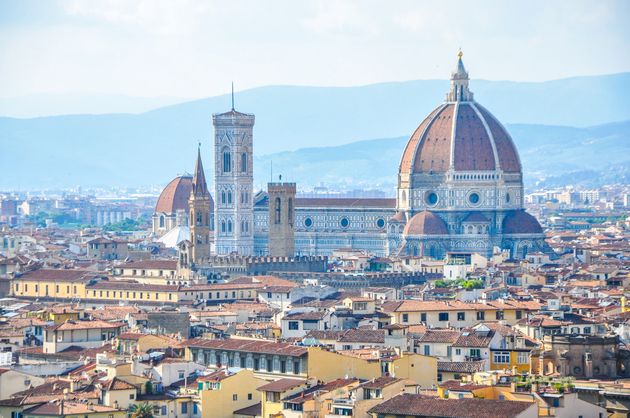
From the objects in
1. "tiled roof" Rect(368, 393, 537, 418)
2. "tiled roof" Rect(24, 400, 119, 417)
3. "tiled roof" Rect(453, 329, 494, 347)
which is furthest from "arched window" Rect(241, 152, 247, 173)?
"tiled roof" Rect(368, 393, 537, 418)

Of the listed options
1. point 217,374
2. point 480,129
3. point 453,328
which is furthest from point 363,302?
point 480,129

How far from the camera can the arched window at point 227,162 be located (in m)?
154

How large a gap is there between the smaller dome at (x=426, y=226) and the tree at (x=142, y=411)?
323ft

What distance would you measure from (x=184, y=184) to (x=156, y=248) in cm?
4127

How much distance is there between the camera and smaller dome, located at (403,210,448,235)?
145875 millimetres

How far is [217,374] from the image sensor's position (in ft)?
167

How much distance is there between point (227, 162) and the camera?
6083 inches

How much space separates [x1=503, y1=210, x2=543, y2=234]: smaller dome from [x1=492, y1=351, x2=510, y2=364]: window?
8978 cm

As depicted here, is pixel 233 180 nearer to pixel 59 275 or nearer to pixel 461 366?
pixel 59 275

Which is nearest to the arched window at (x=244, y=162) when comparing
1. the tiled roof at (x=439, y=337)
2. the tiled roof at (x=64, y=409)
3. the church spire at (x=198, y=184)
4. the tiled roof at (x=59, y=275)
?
the church spire at (x=198, y=184)

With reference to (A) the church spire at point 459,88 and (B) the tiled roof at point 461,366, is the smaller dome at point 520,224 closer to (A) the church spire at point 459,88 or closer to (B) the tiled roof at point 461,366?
(A) the church spire at point 459,88

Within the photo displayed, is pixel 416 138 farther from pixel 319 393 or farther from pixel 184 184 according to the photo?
pixel 319 393

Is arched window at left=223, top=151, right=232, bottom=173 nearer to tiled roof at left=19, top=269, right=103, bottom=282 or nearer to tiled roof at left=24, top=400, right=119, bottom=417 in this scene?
tiled roof at left=19, top=269, right=103, bottom=282

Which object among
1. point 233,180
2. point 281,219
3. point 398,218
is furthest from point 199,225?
point 398,218
